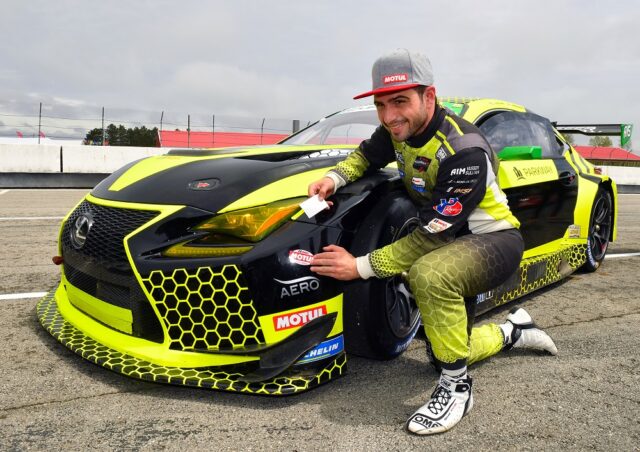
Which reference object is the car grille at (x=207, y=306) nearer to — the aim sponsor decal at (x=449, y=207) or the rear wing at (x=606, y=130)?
the aim sponsor decal at (x=449, y=207)

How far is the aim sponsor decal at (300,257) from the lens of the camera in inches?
85.6

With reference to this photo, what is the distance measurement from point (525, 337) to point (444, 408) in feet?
2.92

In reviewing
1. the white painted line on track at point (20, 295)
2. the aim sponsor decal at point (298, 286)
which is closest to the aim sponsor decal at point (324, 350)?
the aim sponsor decal at point (298, 286)

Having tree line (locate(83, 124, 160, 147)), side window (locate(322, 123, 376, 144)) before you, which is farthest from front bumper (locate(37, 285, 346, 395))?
tree line (locate(83, 124, 160, 147))

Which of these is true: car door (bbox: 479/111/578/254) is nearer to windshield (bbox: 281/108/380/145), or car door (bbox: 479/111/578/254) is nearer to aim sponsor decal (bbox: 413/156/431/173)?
windshield (bbox: 281/108/380/145)

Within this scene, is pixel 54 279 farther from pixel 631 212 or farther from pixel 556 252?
pixel 631 212

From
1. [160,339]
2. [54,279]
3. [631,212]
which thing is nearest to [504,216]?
[160,339]

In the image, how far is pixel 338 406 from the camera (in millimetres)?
2246

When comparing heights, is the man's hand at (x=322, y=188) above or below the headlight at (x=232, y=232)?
above

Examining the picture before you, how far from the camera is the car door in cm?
339

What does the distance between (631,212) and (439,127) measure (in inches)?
385

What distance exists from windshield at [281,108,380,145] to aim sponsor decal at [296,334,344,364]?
5.84 ft

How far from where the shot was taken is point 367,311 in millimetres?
2393

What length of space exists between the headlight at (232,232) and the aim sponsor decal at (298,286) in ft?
0.66
